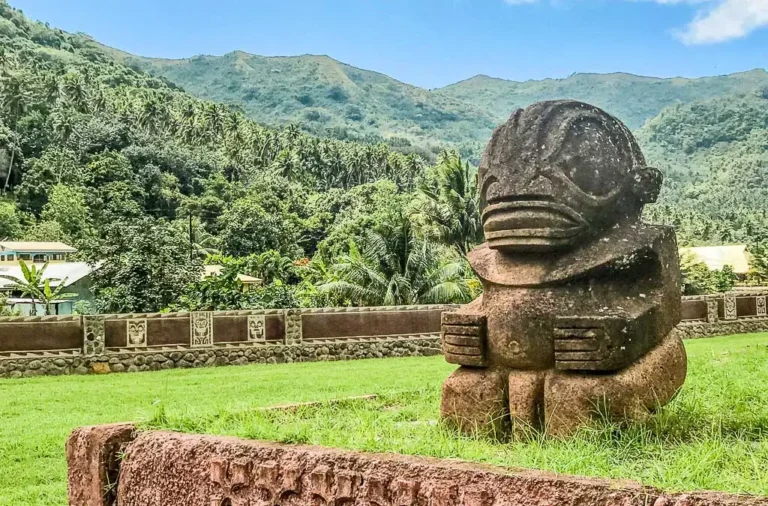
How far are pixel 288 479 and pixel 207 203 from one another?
173 feet

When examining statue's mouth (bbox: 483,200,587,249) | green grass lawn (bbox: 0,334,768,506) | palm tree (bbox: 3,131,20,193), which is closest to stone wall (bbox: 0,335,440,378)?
green grass lawn (bbox: 0,334,768,506)

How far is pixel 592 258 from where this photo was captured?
4766 millimetres

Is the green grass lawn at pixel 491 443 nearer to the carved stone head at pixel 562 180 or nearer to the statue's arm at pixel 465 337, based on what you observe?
the statue's arm at pixel 465 337

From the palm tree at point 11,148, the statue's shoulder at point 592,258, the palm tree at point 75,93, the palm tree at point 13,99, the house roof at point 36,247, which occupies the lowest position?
the statue's shoulder at point 592,258

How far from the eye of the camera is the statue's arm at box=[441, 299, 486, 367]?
487cm

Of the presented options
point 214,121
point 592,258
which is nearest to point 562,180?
point 592,258

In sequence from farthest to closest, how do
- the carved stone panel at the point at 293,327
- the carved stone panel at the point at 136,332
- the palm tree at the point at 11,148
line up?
the palm tree at the point at 11,148 → the carved stone panel at the point at 293,327 → the carved stone panel at the point at 136,332

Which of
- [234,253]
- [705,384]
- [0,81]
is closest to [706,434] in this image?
[705,384]

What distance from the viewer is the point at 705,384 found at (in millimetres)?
6852

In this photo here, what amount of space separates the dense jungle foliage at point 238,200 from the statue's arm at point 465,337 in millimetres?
15414

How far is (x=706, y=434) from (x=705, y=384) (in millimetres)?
2745

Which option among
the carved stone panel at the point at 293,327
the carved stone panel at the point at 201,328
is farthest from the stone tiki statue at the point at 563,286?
the carved stone panel at the point at 293,327

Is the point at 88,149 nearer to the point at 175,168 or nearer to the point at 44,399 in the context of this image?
the point at 175,168

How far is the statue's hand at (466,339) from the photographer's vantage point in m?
4.87
